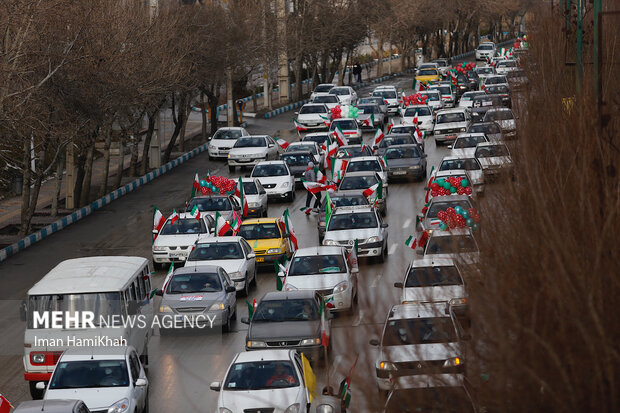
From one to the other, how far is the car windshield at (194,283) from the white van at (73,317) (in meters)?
3.18

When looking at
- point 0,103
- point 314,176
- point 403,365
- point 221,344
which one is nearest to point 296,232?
point 314,176

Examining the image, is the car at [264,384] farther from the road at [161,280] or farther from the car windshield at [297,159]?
the car windshield at [297,159]

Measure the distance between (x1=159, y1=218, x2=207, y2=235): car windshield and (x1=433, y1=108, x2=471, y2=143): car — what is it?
73.5 ft

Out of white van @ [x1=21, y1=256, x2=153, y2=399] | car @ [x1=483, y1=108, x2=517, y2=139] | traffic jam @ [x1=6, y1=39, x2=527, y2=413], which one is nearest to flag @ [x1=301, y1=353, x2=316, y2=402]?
traffic jam @ [x1=6, y1=39, x2=527, y2=413]

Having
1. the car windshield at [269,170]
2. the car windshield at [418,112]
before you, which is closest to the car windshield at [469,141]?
the car windshield at [269,170]

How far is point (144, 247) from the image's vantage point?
33.7 m

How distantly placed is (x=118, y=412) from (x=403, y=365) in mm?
7886

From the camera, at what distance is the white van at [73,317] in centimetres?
1911

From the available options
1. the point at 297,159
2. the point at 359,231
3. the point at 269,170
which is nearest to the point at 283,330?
the point at 359,231

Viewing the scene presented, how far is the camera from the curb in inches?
1322

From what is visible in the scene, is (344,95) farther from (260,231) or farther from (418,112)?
(260,231)

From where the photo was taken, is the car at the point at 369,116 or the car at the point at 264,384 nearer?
the car at the point at 264,384

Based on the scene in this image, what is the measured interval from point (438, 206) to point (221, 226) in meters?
5.92

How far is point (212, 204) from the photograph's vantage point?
3375 cm
